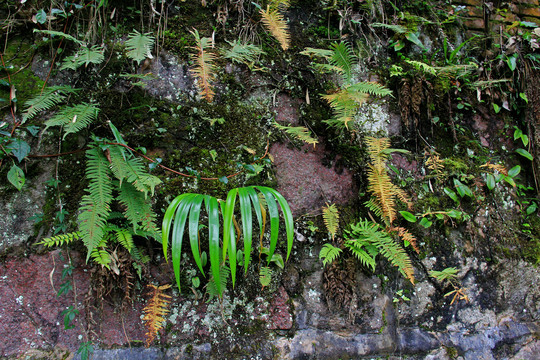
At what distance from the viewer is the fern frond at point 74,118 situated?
60.4 inches

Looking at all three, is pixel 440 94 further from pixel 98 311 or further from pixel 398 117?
pixel 98 311

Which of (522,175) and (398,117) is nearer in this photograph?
(398,117)

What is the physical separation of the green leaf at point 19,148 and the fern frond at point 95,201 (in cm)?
34

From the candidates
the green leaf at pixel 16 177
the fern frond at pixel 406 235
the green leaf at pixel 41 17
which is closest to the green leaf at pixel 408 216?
the fern frond at pixel 406 235

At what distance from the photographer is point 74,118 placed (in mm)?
1583

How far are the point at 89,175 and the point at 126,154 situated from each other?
21 cm

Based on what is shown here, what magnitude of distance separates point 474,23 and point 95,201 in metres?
3.20

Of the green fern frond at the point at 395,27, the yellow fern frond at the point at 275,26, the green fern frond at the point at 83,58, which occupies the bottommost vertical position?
the green fern frond at the point at 83,58

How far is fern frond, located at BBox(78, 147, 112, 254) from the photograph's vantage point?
4.84 feet

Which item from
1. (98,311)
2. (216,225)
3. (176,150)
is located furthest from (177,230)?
(98,311)

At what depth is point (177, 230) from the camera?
145cm

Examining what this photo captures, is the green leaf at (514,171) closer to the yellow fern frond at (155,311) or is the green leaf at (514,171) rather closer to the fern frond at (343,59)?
the fern frond at (343,59)

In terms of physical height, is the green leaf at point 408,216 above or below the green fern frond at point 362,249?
above

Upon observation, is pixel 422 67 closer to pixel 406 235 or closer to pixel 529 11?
pixel 406 235
